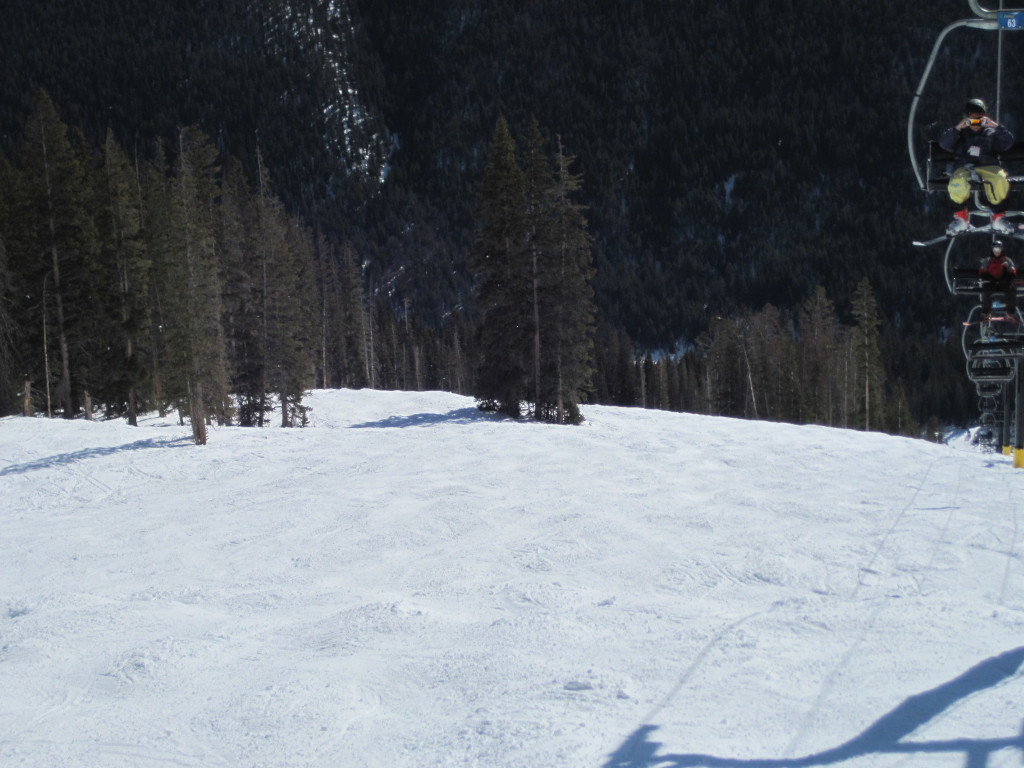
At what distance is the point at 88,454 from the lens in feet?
73.6

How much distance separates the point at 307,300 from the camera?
5603 centimetres

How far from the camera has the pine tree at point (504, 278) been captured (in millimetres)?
32812

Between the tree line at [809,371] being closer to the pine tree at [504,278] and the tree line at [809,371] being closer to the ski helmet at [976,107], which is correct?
the pine tree at [504,278]

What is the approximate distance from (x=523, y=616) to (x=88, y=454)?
58.5 feet

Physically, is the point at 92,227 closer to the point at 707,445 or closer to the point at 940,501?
the point at 707,445

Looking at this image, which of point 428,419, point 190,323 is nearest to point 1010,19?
point 190,323

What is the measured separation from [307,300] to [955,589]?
5109 cm

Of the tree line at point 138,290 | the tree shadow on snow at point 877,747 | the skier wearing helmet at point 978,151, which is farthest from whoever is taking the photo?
the tree line at point 138,290

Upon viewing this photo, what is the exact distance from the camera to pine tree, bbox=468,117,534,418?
32.8m

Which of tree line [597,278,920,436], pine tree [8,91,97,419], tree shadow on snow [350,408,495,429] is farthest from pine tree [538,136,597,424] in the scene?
tree line [597,278,920,436]

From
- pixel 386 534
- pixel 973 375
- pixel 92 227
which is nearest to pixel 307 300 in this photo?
pixel 92 227

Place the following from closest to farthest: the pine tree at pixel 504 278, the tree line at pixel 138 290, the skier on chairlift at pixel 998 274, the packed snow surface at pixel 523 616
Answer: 1. the packed snow surface at pixel 523 616
2. the skier on chairlift at pixel 998 274
3. the tree line at pixel 138 290
4. the pine tree at pixel 504 278

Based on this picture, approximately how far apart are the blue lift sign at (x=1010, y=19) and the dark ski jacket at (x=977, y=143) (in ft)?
3.39

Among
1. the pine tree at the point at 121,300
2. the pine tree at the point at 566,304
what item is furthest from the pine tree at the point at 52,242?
the pine tree at the point at 566,304
